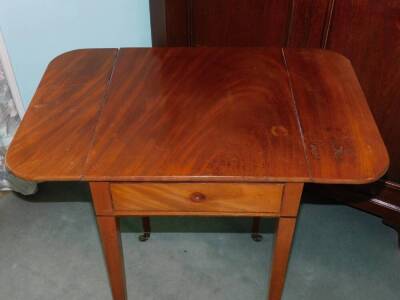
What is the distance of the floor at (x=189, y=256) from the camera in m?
1.62

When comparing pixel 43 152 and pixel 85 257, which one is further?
pixel 85 257

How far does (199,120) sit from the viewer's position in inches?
43.6

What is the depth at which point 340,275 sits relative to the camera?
167 cm

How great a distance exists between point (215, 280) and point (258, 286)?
0.14 metres

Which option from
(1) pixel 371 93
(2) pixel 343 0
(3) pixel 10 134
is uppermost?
(2) pixel 343 0

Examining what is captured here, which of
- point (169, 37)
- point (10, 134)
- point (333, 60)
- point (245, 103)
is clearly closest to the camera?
point (245, 103)

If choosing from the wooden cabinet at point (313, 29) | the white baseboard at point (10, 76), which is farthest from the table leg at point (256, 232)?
the white baseboard at point (10, 76)

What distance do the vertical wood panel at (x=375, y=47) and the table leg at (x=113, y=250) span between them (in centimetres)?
82

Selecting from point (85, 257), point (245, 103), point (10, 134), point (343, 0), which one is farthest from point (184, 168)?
point (10, 134)

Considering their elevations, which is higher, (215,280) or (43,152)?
(43,152)

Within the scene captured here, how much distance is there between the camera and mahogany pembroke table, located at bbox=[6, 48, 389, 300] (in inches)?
38.8

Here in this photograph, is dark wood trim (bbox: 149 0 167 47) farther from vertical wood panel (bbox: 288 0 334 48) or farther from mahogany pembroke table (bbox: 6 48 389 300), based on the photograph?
vertical wood panel (bbox: 288 0 334 48)

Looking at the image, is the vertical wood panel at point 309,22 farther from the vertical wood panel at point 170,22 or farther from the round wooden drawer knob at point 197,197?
the round wooden drawer knob at point 197,197

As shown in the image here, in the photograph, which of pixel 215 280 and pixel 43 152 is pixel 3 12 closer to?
pixel 43 152
